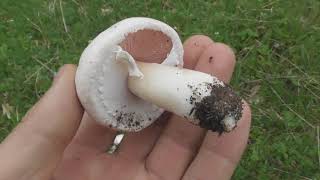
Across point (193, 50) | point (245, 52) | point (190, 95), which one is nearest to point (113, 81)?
point (190, 95)

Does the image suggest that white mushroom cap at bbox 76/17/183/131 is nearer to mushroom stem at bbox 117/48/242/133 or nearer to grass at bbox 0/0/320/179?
mushroom stem at bbox 117/48/242/133

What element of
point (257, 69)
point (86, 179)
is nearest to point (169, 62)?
point (86, 179)

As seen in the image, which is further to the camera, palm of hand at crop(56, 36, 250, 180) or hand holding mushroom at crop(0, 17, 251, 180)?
palm of hand at crop(56, 36, 250, 180)

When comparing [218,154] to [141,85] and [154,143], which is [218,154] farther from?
[141,85]

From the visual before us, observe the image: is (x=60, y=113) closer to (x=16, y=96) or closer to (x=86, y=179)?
Answer: (x=86, y=179)

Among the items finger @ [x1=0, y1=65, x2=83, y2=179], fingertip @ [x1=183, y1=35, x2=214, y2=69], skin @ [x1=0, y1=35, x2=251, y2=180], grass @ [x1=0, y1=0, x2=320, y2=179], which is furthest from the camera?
grass @ [x1=0, y1=0, x2=320, y2=179]

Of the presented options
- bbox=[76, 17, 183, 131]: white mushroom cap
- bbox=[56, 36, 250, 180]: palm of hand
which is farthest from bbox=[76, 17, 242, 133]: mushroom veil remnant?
bbox=[56, 36, 250, 180]: palm of hand

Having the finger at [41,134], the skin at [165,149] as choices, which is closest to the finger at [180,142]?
the skin at [165,149]
